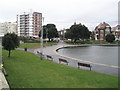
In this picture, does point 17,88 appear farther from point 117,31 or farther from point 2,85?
point 117,31

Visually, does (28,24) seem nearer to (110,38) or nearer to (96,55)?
(110,38)

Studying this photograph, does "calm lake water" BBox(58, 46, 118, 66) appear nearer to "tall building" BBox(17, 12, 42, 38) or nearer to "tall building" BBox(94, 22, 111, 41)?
"tall building" BBox(94, 22, 111, 41)

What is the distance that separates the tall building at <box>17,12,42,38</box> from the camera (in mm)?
108500

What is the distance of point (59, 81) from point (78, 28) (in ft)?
207

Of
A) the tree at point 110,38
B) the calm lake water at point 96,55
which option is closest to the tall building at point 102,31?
the tree at point 110,38

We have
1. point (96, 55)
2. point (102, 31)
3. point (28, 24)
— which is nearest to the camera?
point (96, 55)

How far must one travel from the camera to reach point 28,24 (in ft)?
359

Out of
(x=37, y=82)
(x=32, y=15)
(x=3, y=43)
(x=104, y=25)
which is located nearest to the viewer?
(x=37, y=82)

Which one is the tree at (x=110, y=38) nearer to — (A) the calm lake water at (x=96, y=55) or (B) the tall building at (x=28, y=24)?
(A) the calm lake water at (x=96, y=55)

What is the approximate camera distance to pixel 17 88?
816cm

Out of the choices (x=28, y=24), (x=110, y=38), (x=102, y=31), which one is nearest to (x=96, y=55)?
(x=110, y=38)

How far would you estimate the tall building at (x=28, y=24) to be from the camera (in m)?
108

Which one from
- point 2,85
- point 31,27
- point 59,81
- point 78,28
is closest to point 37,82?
point 59,81

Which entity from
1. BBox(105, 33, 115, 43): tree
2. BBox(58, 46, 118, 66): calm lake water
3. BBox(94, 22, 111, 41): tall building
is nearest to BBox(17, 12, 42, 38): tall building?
BBox(94, 22, 111, 41): tall building
